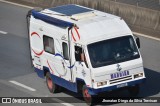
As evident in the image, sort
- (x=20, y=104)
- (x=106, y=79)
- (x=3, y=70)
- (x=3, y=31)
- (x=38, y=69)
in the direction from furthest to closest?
(x=3, y=31) → (x=3, y=70) → (x=38, y=69) → (x=20, y=104) → (x=106, y=79)

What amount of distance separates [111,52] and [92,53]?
62cm

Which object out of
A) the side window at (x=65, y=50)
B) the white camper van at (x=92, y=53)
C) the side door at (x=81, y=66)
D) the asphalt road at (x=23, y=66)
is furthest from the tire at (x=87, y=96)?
the side window at (x=65, y=50)

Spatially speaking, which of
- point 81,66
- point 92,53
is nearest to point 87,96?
point 81,66

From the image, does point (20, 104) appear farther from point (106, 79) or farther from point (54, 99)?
point (106, 79)

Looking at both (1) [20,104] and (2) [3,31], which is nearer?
(1) [20,104]

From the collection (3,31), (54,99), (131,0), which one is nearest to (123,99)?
(54,99)

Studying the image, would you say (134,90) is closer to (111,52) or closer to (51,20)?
(111,52)

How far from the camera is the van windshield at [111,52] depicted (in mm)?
21016

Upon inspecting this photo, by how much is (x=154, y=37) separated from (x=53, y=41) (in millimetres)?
7865

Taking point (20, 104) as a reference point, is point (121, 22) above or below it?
above

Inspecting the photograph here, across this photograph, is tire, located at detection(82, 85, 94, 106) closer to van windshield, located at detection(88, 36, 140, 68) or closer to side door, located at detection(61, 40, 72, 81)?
side door, located at detection(61, 40, 72, 81)

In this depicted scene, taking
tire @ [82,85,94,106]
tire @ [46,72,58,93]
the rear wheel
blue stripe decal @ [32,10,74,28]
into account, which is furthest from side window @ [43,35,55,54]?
the rear wheel

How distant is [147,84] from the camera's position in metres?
23.5

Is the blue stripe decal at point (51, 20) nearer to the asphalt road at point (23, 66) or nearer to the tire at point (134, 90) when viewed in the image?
the asphalt road at point (23, 66)
